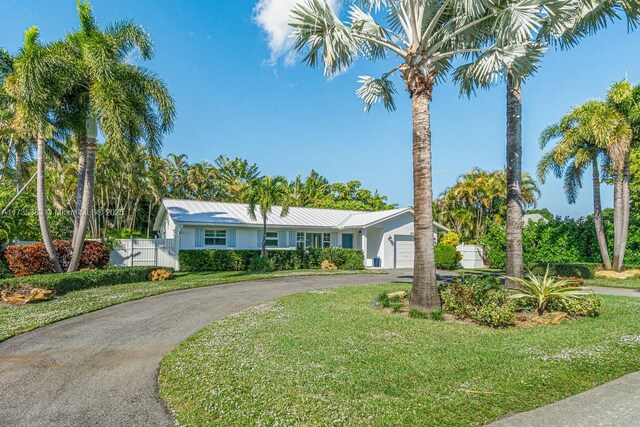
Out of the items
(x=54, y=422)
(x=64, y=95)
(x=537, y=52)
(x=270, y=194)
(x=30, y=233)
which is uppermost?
(x=64, y=95)

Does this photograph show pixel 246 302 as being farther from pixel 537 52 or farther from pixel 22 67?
pixel 22 67

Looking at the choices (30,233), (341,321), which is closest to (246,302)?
(341,321)

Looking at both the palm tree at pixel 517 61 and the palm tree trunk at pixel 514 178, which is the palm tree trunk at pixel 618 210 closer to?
the palm tree at pixel 517 61

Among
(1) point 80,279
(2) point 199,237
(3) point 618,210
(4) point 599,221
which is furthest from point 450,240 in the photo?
(1) point 80,279

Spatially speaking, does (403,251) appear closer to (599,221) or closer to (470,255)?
(470,255)

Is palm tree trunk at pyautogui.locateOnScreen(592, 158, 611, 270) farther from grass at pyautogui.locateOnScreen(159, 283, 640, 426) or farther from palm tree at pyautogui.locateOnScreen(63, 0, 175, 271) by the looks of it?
palm tree at pyautogui.locateOnScreen(63, 0, 175, 271)

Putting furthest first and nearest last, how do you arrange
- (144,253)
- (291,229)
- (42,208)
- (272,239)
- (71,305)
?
(291,229) → (272,239) → (144,253) → (42,208) → (71,305)

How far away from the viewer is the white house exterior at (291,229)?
22.5 m

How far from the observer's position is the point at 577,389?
4598mm

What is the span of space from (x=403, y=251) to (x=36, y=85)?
74.0ft

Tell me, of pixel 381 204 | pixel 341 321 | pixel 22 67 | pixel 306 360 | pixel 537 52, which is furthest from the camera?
pixel 381 204

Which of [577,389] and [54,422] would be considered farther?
[577,389]

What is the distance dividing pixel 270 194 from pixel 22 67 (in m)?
11.3

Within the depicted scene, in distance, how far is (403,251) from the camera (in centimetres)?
2719
